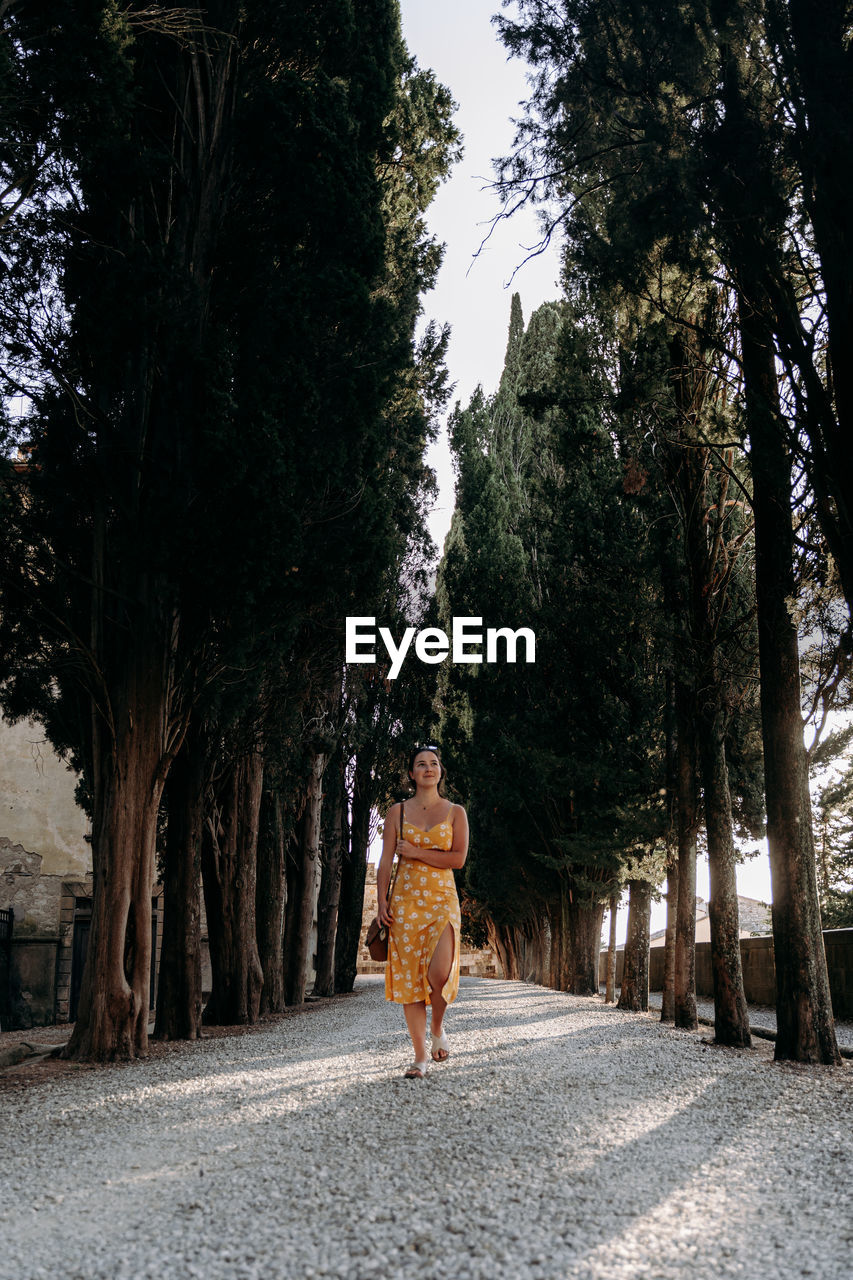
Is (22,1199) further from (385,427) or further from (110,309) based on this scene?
(385,427)

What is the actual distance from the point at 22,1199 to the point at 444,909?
116 inches

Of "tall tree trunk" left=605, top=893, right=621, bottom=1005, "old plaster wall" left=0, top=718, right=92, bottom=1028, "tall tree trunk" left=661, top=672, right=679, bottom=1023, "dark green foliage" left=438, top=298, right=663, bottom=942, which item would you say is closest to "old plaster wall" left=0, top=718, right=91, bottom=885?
"old plaster wall" left=0, top=718, right=92, bottom=1028

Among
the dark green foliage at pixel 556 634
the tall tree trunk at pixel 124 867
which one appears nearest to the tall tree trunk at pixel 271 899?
the dark green foliage at pixel 556 634

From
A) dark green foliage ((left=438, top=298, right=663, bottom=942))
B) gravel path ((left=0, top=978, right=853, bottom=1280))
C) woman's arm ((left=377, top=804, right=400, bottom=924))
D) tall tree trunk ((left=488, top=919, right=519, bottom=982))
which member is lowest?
tall tree trunk ((left=488, top=919, right=519, bottom=982))

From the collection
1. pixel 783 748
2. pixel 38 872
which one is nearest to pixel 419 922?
pixel 783 748

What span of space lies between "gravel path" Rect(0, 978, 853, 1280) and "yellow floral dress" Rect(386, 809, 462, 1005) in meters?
0.56

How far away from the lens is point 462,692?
923 inches

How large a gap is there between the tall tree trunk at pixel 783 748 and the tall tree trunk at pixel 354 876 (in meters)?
13.0

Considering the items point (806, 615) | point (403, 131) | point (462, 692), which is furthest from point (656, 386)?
point (462, 692)

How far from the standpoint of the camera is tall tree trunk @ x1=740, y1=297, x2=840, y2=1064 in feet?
25.7

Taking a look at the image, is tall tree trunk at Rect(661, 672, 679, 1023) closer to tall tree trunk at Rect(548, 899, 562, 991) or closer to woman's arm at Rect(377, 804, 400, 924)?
woman's arm at Rect(377, 804, 400, 924)

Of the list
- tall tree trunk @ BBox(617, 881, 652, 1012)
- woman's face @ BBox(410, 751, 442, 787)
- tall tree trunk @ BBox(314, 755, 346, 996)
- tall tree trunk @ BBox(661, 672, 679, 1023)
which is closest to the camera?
woman's face @ BBox(410, 751, 442, 787)

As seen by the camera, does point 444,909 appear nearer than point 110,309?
Yes

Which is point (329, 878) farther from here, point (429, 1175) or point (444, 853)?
point (429, 1175)
